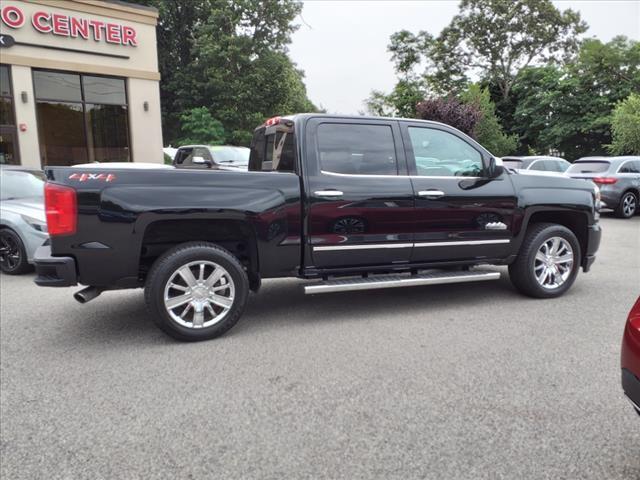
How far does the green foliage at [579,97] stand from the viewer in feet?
87.4

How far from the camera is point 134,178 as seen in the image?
405cm

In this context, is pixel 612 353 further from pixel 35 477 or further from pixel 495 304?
pixel 35 477

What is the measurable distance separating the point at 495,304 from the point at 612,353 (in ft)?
4.93

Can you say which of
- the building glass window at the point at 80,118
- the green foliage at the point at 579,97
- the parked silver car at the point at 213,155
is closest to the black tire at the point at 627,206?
the parked silver car at the point at 213,155

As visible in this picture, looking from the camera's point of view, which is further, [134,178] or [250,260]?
[250,260]

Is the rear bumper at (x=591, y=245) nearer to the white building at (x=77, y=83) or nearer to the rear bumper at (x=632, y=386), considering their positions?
the rear bumper at (x=632, y=386)

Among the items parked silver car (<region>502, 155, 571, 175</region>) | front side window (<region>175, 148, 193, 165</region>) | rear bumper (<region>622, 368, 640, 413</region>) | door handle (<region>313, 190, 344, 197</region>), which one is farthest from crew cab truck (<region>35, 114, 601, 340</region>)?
parked silver car (<region>502, 155, 571, 175</region>)

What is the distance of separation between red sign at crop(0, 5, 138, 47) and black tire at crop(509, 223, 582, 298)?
645 inches

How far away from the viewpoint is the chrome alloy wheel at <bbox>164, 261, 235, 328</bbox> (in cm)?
423

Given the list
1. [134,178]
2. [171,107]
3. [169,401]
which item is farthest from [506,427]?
[171,107]

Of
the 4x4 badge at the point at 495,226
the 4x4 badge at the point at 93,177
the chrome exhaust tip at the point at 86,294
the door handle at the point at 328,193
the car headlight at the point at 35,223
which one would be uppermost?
the 4x4 badge at the point at 93,177

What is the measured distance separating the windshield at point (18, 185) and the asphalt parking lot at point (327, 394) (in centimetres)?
299

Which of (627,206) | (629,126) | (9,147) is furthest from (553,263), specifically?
(629,126)

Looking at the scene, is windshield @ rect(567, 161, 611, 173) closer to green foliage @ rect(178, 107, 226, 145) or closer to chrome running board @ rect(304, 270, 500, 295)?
chrome running board @ rect(304, 270, 500, 295)
